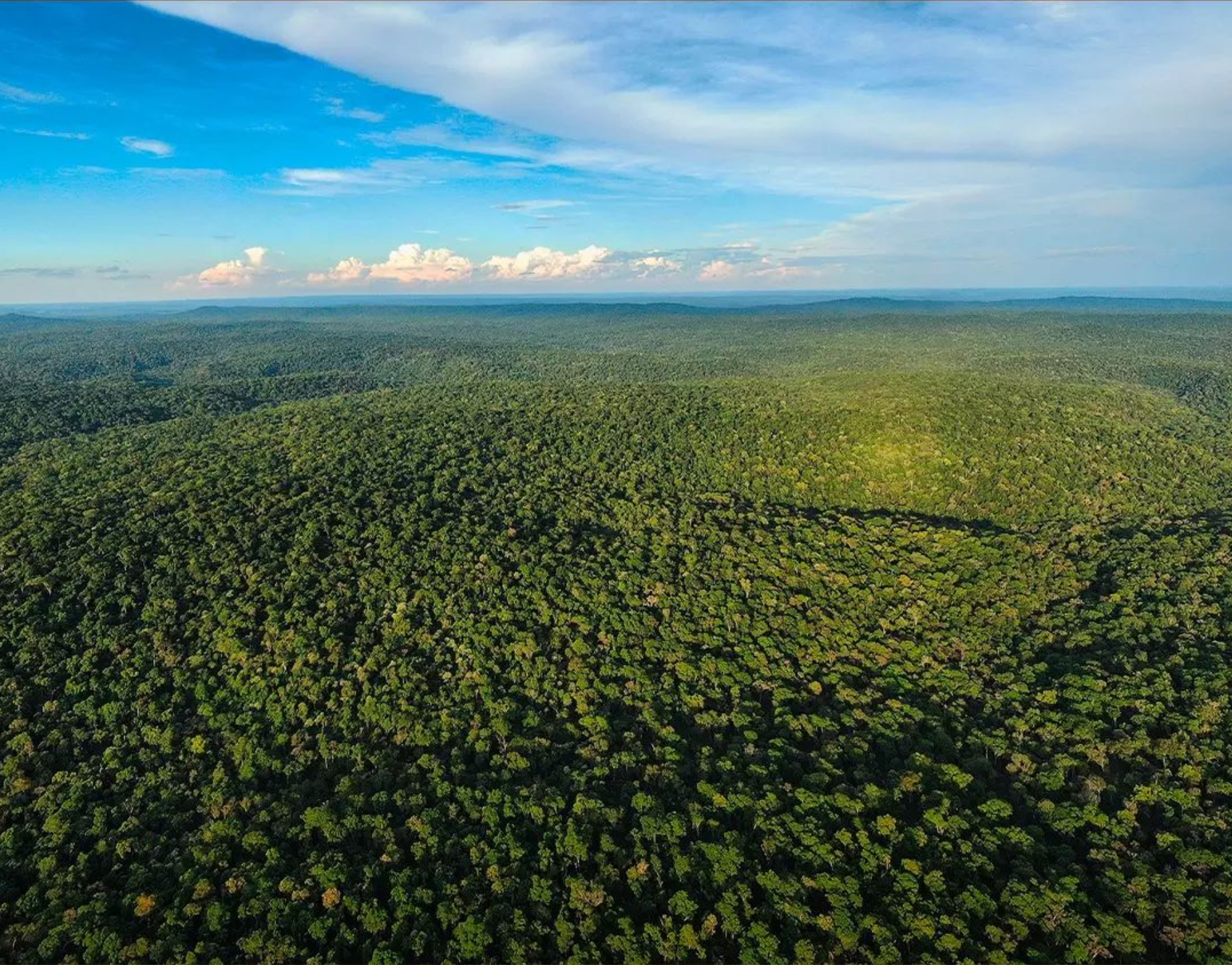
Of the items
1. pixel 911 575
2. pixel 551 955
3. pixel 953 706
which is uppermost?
pixel 911 575

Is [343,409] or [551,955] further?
[343,409]

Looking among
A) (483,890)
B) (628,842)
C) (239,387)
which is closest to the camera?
(483,890)

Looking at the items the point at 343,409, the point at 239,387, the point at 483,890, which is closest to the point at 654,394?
the point at 343,409

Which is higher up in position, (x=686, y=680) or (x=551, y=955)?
(x=686, y=680)

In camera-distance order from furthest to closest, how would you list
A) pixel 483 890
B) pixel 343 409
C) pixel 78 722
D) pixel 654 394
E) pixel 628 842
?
pixel 654 394
pixel 343 409
pixel 78 722
pixel 628 842
pixel 483 890

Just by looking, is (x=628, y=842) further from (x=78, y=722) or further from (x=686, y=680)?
(x=78, y=722)

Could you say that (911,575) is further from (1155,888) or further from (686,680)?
(1155,888)
